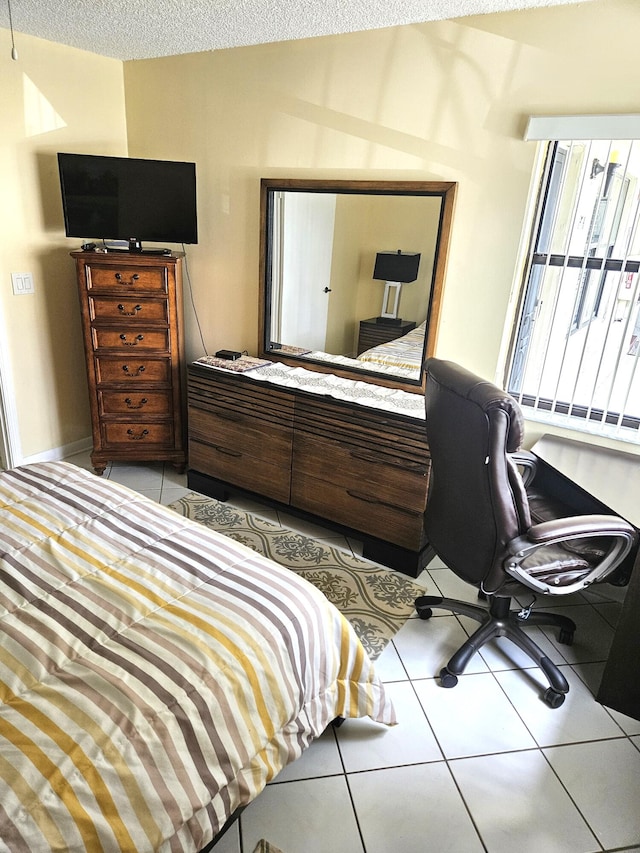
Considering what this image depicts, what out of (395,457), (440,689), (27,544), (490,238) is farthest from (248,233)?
(440,689)

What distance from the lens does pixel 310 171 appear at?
9.29 feet

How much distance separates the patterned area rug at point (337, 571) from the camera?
7.41 feet

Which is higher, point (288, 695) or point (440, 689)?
point (288, 695)

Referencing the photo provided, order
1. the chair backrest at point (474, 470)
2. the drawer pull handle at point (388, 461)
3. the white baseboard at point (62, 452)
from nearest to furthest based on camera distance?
the chair backrest at point (474, 470) < the drawer pull handle at point (388, 461) < the white baseboard at point (62, 452)

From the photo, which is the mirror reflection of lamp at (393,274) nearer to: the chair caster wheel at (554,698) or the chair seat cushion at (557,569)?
the chair seat cushion at (557,569)

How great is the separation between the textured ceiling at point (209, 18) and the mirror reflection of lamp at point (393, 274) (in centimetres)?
95

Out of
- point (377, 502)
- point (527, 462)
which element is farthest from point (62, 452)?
point (527, 462)

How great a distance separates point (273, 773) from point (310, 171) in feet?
8.60

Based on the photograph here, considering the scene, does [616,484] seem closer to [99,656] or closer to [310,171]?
[99,656]

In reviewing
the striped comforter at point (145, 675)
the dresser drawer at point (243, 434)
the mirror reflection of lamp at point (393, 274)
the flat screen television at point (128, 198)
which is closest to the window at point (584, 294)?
the mirror reflection of lamp at point (393, 274)

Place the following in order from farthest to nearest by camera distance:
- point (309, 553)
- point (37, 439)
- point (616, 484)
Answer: point (37, 439), point (309, 553), point (616, 484)

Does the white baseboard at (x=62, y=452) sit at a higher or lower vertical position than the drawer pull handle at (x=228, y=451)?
lower

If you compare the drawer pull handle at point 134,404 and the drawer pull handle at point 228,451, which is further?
the drawer pull handle at point 134,404

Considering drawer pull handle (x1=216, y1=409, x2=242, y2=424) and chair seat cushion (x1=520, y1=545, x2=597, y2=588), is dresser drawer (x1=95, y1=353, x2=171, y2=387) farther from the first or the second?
chair seat cushion (x1=520, y1=545, x2=597, y2=588)
